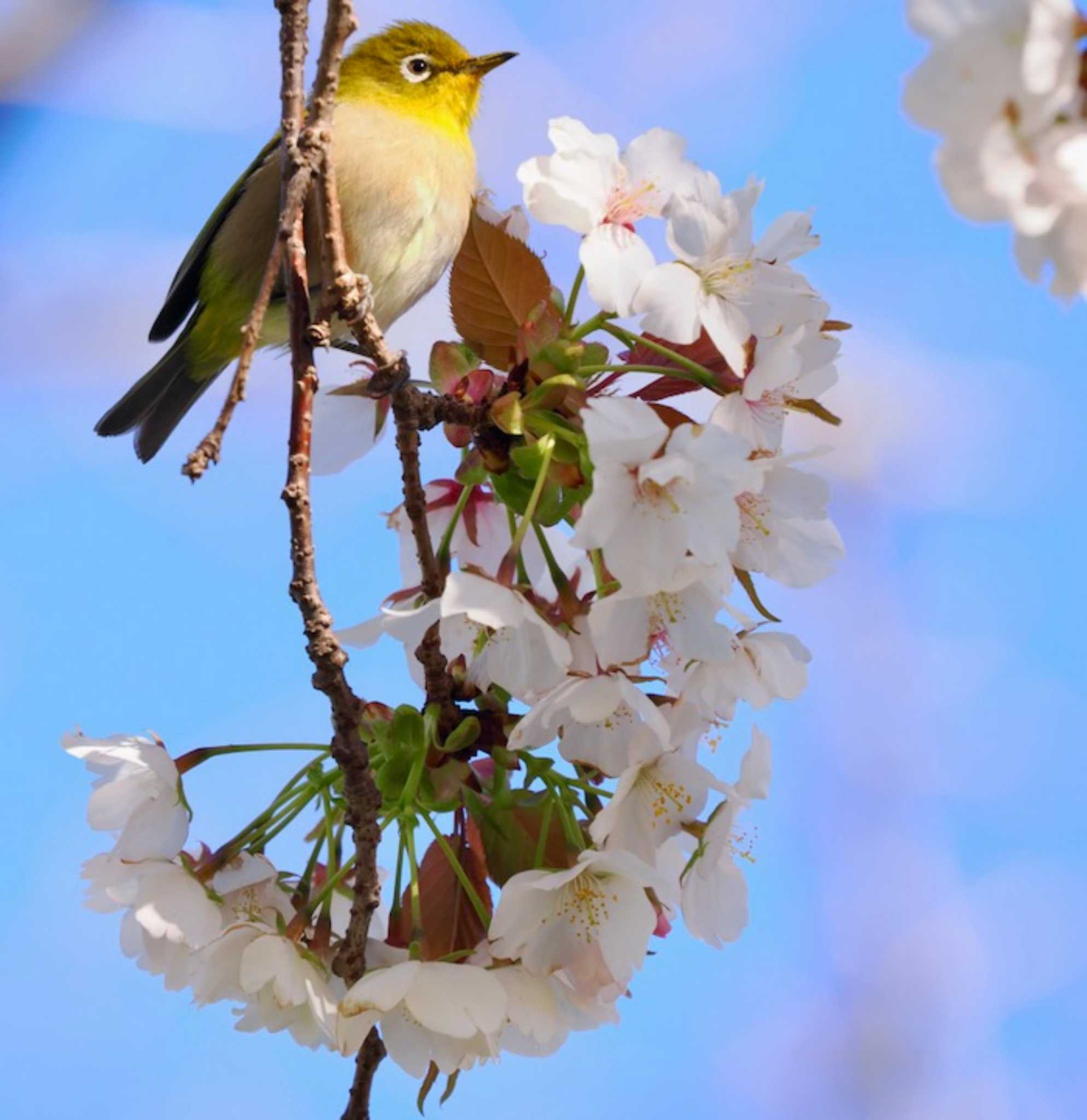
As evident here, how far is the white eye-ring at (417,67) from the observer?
9.29 feet

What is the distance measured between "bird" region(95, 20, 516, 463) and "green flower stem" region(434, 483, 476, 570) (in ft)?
2.43

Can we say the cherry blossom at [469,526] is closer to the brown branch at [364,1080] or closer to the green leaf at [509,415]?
the green leaf at [509,415]

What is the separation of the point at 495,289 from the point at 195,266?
46.6 inches

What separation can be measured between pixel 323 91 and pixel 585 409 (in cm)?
40

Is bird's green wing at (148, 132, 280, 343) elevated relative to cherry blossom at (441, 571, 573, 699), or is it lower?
elevated

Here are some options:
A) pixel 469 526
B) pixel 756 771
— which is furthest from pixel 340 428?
pixel 756 771

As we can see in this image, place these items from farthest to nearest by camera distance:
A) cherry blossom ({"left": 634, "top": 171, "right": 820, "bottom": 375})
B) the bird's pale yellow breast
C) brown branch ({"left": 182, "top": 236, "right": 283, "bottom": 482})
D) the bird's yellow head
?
the bird's yellow head
the bird's pale yellow breast
cherry blossom ({"left": 634, "top": 171, "right": 820, "bottom": 375})
brown branch ({"left": 182, "top": 236, "right": 283, "bottom": 482})

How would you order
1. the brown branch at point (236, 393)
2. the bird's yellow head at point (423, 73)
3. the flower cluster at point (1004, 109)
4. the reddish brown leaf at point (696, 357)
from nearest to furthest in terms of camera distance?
the flower cluster at point (1004, 109) < the brown branch at point (236, 393) < the reddish brown leaf at point (696, 357) < the bird's yellow head at point (423, 73)

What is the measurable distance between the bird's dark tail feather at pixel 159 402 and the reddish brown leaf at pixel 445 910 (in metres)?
1.60

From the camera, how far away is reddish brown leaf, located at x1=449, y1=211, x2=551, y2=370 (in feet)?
5.15

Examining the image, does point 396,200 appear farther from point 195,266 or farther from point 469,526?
point 469,526

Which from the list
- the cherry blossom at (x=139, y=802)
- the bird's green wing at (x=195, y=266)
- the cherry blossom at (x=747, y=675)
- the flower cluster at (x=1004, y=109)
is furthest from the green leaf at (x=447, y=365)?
the bird's green wing at (x=195, y=266)

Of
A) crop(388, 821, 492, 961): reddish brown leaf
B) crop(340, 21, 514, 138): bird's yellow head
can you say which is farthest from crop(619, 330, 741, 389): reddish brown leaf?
crop(340, 21, 514, 138): bird's yellow head

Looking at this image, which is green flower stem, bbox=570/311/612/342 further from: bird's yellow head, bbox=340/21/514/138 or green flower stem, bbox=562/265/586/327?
bird's yellow head, bbox=340/21/514/138
